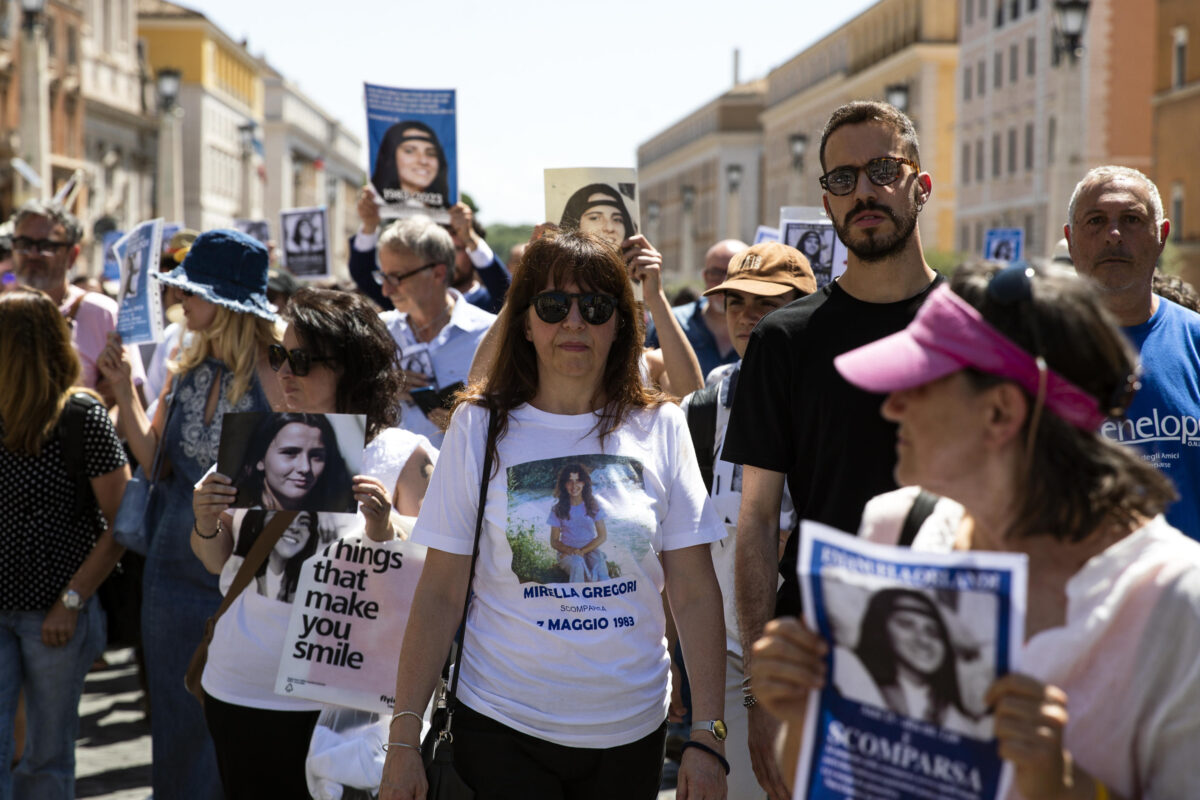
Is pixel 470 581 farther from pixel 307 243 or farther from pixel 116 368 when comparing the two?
pixel 307 243

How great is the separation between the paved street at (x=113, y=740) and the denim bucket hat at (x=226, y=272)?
8.41 feet

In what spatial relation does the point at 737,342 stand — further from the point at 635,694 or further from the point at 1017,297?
the point at 1017,297

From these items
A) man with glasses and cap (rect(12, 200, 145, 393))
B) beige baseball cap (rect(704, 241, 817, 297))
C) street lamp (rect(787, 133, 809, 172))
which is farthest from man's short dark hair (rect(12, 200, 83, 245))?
street lamp (rect(787, 133, 809, 172))

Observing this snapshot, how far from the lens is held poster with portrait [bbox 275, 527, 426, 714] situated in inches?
162

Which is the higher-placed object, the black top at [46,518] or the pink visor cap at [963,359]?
the pink visor cap at [963,359]

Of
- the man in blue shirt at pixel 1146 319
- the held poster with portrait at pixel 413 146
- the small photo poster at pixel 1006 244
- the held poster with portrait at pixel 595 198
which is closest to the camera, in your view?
the man in blue shirt at pixel 1146 319

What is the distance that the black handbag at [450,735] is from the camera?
11.3ft

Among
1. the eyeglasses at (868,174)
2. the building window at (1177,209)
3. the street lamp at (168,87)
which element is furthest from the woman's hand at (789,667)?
the building window at (1177,209)

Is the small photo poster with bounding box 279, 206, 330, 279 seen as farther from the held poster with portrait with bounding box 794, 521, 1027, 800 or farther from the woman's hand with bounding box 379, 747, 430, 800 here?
the held poster with portrait with bounding box 794, 521, 1027, 800

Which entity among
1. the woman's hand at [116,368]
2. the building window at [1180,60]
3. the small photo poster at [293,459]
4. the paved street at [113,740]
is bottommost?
the paved street at [113,740]

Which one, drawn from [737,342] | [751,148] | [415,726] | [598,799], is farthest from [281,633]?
[751,148]

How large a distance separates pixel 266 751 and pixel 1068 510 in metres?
2.90

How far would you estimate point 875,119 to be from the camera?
11.9ft

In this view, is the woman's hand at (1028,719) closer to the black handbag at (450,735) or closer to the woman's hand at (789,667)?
the woman's hand at (789,667)
